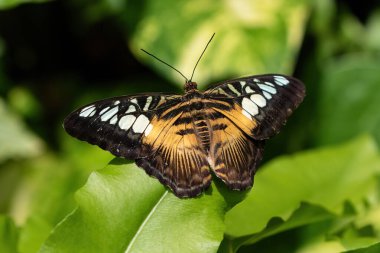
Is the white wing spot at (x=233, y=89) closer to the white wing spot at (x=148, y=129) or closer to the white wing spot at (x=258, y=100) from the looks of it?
the white wing spot at (x=258, y=100)

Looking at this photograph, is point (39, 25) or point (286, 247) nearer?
point (286, 247)

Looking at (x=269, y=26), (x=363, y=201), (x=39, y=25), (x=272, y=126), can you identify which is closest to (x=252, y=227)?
(x=272, y=126)

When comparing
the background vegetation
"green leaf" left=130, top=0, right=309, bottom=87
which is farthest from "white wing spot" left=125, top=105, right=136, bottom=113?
"green leaf" left=130, top=0, right=309, bottom=87

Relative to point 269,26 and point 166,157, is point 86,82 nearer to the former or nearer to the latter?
point 269,26

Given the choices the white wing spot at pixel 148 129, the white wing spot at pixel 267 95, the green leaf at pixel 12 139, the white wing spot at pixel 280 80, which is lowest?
the green leaf at pixel 12 139

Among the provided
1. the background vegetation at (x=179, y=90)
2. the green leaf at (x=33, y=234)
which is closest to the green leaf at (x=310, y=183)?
the background vegetation at (x=179, y=90)

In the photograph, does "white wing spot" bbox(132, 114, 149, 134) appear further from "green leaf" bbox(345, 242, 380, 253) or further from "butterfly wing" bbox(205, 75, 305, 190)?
"green leaf" bbox(345, 242, 380, 253)
